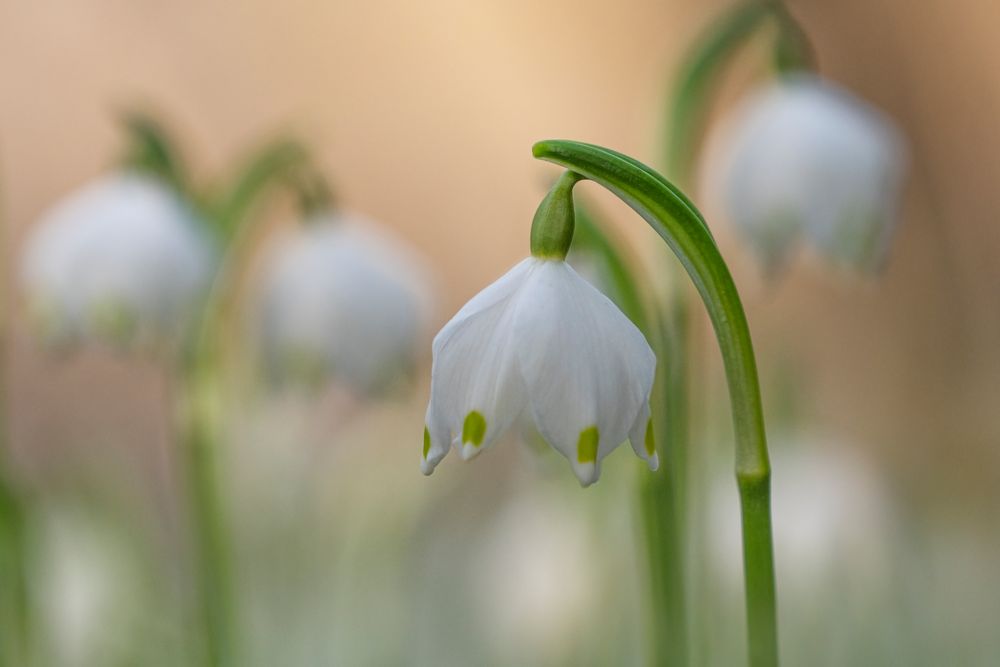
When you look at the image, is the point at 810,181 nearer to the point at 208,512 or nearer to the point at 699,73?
the point at 699,73

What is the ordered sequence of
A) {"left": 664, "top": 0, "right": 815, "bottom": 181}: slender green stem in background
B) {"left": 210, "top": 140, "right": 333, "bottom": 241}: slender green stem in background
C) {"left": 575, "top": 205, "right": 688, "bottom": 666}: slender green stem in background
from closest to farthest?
{"left": 575, "top": 205, "right": 688, "bottom": 666}: slender green stem in background
{"left": 664, "top": 0, "right": 815, "bottom": 181}: slender green stem in background
{"left": 210, "top": 140, "right": 333, "bottom": 241}: slender green stem in background

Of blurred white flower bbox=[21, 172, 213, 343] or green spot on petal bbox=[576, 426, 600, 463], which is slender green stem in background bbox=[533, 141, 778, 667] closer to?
green spot on petal bbox=[576, 426, 600, 463]

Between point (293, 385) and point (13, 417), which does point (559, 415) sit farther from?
point (13, 417)

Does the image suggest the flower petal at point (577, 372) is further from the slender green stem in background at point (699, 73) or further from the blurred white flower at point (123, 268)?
the blurred white flower at point (123, 268)

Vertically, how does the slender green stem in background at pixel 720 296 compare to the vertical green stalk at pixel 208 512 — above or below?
above

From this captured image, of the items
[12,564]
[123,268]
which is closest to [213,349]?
[123,268]

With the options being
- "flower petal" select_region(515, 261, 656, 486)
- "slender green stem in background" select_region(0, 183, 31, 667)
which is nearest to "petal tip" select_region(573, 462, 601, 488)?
"flower petal" select_region(515, 261, 656, 486)

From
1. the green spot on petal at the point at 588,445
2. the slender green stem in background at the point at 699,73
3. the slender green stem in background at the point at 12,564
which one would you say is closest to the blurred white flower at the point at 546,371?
the green spot on petal at the point at 588,445
